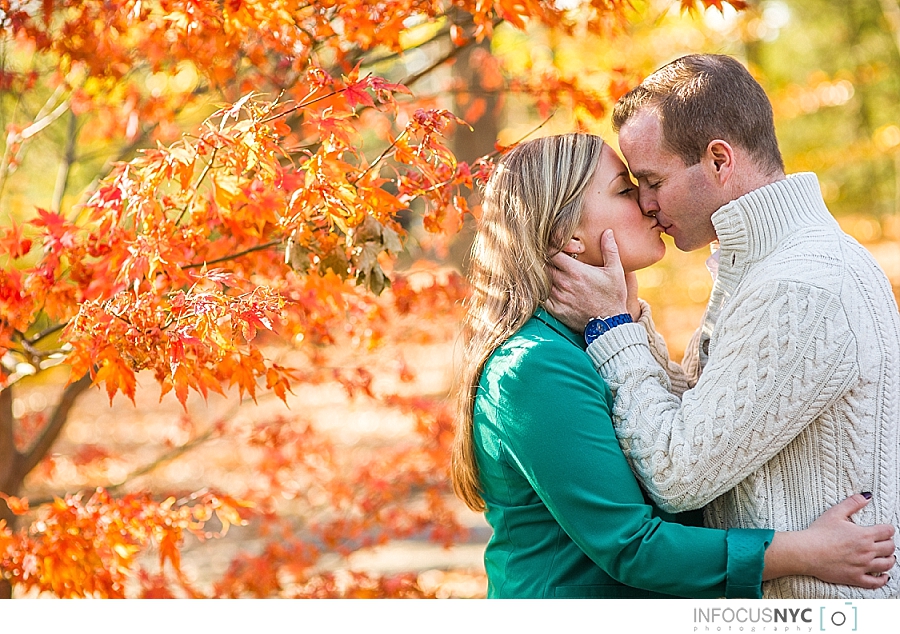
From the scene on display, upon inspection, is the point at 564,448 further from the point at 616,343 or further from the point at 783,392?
the point at 783,392

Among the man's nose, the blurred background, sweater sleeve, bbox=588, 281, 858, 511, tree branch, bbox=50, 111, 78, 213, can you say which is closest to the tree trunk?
the blurred background

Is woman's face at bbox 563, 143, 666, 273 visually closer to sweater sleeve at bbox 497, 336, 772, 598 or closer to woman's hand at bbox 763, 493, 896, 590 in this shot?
sweater sleeve at bbox 497, 336, 772, 598

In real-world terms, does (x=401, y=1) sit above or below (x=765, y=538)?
above

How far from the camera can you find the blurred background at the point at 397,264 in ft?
12.3

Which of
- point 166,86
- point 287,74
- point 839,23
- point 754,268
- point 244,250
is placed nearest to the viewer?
point 754,268

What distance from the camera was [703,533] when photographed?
1.98m

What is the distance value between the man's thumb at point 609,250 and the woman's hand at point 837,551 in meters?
0.76

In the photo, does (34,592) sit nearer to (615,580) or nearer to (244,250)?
(244,250)

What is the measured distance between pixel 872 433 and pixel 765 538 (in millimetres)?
352

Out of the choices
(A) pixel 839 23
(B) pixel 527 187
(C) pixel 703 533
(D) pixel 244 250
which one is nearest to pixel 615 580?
(C) pixel 703 533

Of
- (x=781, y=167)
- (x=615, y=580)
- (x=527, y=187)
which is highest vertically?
(x=527, y=187)

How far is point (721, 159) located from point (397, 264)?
5820mm
